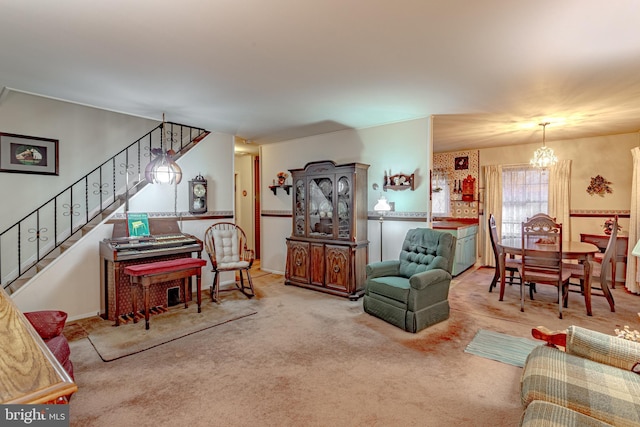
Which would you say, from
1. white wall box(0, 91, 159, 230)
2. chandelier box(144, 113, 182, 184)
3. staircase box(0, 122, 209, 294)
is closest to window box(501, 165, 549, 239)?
staircase box(0, 122, 209, 294)

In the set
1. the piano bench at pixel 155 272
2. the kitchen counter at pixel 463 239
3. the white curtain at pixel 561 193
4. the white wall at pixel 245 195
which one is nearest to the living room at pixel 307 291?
the white curtain at pixel 561 193

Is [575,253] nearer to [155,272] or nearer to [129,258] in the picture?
[155,272]

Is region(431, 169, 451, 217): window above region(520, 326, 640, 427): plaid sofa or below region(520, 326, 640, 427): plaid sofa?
above

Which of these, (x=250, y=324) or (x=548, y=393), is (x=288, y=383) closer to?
(x=250, y=324)

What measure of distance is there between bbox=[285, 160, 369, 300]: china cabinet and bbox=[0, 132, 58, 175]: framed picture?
3.19m

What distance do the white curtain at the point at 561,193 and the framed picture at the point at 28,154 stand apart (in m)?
7.78

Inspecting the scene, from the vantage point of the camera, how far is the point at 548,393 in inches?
62.6

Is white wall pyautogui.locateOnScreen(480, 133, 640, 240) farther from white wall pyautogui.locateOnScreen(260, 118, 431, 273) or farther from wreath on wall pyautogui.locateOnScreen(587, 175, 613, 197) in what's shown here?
white wall pyautogui.locateOnScreen(260, 118, 431, 273)

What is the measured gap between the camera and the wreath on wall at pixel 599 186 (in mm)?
5457

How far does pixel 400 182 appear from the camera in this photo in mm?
4512

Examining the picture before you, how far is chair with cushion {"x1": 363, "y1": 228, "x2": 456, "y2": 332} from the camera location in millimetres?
3336

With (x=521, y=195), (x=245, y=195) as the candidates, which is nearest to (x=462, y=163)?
(x=521, y=195)

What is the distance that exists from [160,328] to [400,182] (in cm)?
346

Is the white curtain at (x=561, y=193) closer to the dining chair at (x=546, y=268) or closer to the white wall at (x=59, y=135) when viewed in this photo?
the dining chair at (x=546, y=268)
